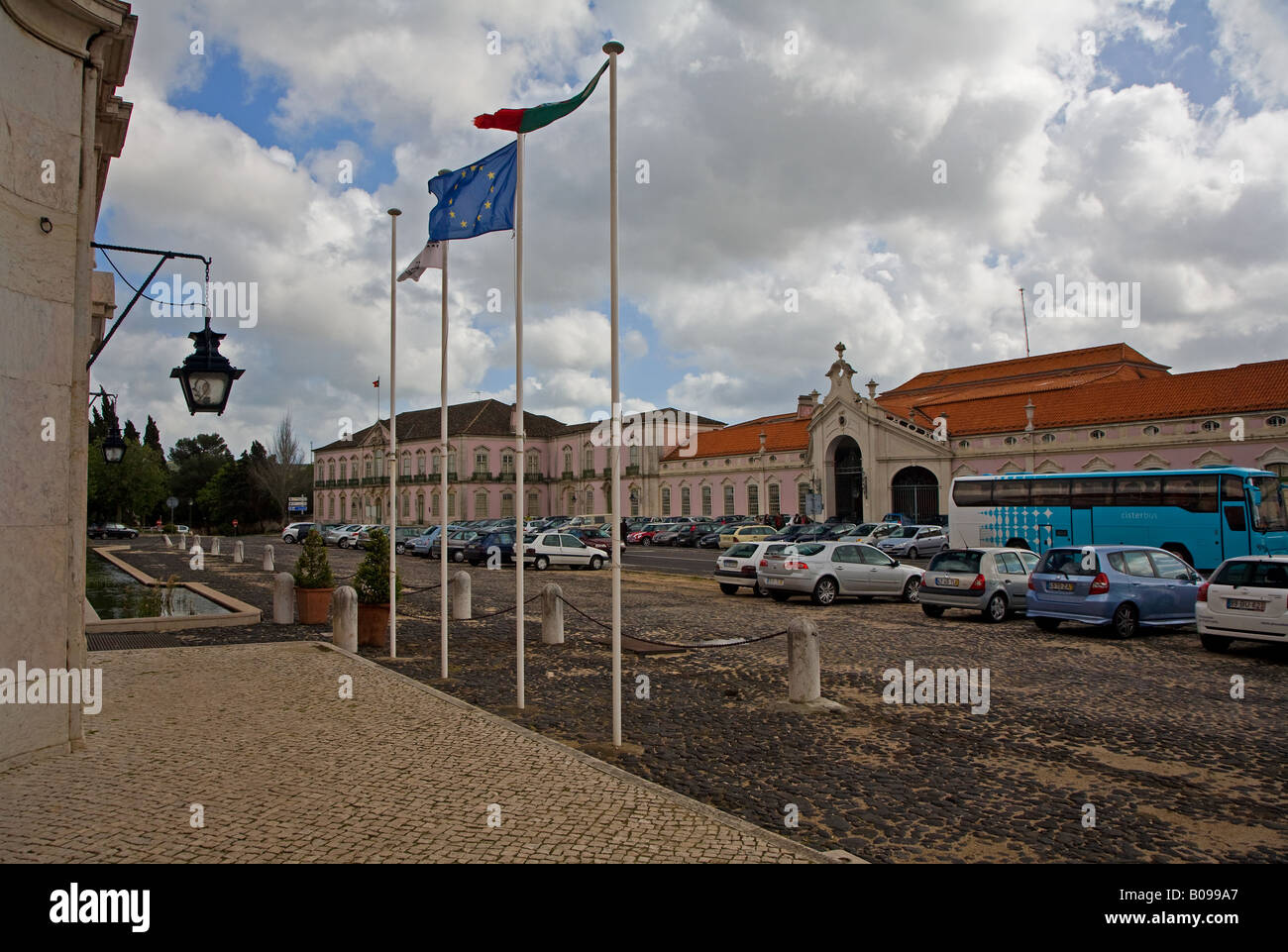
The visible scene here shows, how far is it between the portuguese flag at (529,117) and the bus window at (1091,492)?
26.0 meters

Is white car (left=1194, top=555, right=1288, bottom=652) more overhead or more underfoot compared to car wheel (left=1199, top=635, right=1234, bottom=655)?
more overhead

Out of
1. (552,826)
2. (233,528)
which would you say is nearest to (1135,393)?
(552,826)

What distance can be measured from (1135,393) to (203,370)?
47.7 metres

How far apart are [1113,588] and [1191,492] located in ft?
49.3

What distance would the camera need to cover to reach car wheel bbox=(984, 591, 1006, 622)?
16422 mm

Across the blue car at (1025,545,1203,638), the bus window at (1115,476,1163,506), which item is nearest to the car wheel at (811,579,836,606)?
the blue car at (1025,545,1203,638)

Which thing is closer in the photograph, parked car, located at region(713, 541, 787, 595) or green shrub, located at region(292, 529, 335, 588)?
green shrub, located at region(292, 529, 335, 588)

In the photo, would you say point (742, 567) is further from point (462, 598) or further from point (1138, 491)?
point (1138, 491)

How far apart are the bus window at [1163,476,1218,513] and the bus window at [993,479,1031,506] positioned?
4918 mm

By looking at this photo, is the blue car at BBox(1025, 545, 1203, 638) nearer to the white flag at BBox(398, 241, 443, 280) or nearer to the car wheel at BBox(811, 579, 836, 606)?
the car wheel at BBox(811, 579, 836, 606)

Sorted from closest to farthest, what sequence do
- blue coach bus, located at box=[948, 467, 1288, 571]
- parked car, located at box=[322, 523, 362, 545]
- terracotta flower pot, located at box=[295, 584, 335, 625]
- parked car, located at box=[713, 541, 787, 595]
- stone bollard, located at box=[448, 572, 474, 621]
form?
1. terracotta flower pot, located at box=[295, 584, 335, 625]
2. stone bollard, located at box=[448, 572, 474, 621]
3. parked car, located at box=[713, 541, 787, 595]
4. blue coach bus, located at box=[948, 467, 1288, 571]
5. parked car, located at box=[322, 523, 362, 545]

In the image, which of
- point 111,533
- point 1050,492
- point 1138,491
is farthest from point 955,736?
point 111,533

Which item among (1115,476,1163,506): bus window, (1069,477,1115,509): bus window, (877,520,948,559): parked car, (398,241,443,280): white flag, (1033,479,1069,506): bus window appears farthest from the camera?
(877,520,948,559): parked car

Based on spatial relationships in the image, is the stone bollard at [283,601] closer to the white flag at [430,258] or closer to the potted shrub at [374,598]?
the potted shrub at [374,598]
